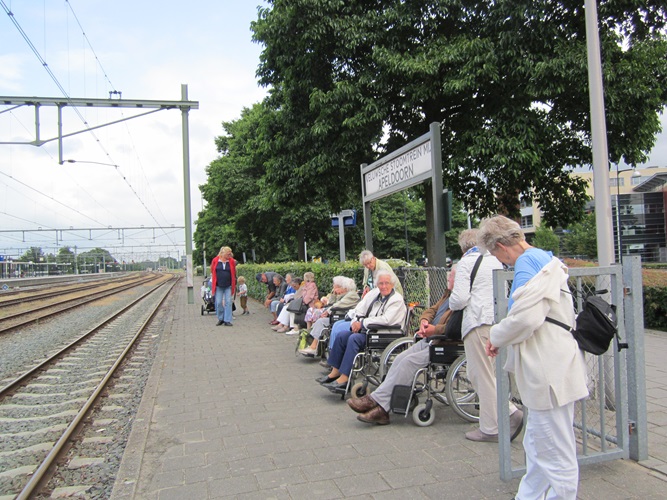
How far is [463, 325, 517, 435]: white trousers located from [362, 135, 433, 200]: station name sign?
9.19 feet

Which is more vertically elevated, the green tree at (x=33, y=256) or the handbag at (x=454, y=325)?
the green tree at (x=33, y=256)

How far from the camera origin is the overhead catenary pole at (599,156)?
5.23 meters

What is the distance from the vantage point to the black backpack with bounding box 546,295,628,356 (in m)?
2.81

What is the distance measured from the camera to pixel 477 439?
4.24 metres

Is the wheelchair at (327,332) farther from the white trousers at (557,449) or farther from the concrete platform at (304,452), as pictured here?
the white trousers at (557,449)

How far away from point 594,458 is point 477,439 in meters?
0.92

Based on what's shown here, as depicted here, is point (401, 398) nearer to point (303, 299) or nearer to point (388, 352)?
point (388, 352)

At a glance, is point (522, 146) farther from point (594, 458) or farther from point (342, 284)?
point (594, 458)

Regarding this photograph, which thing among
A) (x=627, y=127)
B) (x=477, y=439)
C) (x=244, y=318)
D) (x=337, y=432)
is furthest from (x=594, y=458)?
(x=244, y=318)

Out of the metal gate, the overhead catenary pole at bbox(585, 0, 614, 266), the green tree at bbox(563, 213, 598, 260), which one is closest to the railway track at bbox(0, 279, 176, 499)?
the metal gate

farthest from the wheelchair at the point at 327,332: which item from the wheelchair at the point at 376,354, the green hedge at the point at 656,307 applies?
the green hedge at the point at 656,307

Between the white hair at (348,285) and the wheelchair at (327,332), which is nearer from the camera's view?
the wheelchair at (327,332)

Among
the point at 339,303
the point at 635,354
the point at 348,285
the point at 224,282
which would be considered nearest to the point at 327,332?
the point at 339,303

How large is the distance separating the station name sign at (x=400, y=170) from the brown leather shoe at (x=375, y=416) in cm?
311
